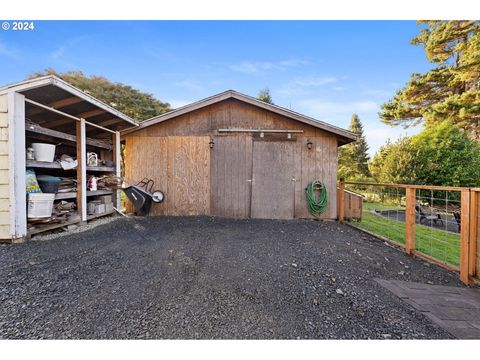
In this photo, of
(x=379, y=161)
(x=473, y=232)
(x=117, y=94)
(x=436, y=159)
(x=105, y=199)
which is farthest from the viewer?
(x=117, y=94)

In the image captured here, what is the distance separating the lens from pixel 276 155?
16.2 ft

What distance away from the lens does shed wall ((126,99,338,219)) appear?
16.1ft

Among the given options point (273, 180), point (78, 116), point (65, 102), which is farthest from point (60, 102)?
point (273, 180)

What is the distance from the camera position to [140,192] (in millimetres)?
4582

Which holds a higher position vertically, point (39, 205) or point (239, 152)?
point (239, 152)

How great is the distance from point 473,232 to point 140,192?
562 centimetres

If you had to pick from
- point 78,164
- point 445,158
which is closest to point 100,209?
point 78,164

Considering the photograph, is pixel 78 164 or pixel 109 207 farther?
pixel 109 207

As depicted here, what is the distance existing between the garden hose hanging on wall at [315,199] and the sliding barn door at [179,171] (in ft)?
8.48

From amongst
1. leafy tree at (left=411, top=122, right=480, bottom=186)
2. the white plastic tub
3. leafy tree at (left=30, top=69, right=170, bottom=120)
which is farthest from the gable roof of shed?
leafy tree at (left=30, top=69, right=170, bottom=120)

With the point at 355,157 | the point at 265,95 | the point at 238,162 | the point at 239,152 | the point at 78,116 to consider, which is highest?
the point at 265,95

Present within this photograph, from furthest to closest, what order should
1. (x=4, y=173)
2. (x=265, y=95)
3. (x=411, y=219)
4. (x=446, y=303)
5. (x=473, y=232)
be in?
(x=265, y=95) → (x=411, y=219) → (x=4, y=173) → (x=473, y=232) → (x=446, y=303)

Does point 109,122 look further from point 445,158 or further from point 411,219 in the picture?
point 445,158
